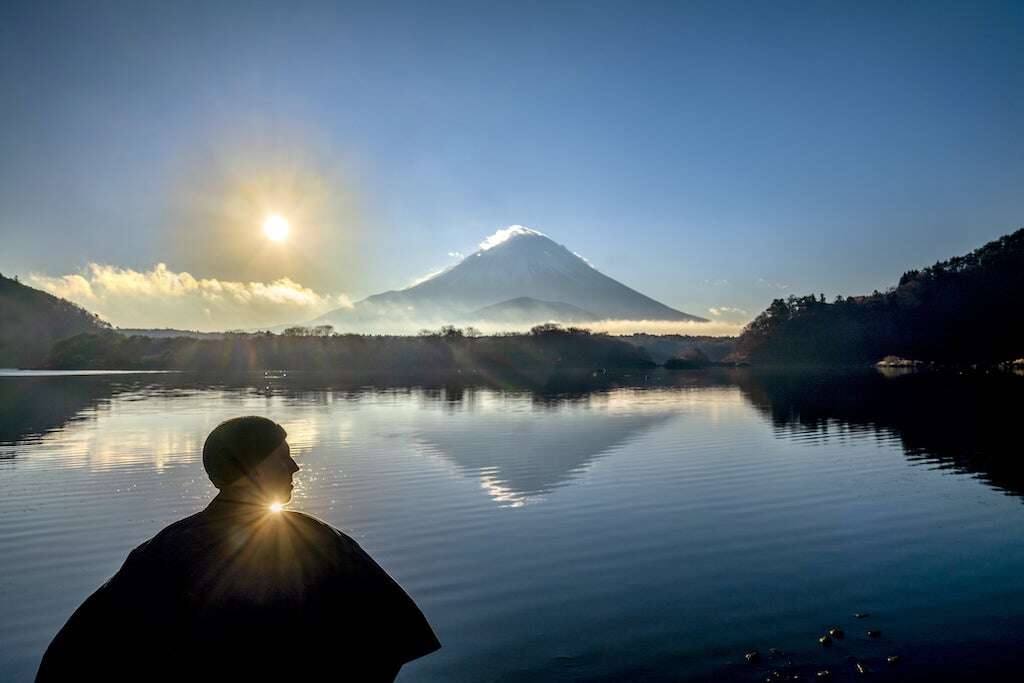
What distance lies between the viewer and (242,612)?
13.5 ft

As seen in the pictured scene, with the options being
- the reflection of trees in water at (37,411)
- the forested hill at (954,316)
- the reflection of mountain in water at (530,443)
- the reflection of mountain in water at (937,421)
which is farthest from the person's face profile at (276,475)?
the forested hill at (954,316)

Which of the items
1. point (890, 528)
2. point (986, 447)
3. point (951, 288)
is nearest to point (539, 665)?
point (890, 528)

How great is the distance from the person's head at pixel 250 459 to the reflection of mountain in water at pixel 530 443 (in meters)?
16.0

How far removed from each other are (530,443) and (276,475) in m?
30.2

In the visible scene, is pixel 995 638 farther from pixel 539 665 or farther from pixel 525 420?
pixel 525 420

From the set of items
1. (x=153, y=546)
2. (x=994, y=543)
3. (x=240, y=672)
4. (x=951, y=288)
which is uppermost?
(x=951, y=288)

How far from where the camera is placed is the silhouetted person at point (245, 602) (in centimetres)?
393

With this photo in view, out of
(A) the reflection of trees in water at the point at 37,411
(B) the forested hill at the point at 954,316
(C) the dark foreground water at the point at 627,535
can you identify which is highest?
(B) the forested hill at the point at 954,316

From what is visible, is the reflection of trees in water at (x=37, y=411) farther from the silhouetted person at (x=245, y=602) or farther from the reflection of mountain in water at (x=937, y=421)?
the reflection of mountain in water at (x=937, y=421)

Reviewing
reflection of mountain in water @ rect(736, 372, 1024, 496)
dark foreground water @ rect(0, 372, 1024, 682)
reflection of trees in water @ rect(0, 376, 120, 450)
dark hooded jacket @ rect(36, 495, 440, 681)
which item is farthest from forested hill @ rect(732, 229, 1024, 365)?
dark hooded jacket @ rect(36, 495, 440, 681)

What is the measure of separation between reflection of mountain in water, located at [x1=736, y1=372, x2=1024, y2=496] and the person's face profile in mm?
22531

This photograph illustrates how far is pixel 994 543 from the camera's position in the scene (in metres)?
15.0

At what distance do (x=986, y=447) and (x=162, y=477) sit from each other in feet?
108

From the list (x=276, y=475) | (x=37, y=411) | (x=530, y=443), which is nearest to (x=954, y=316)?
(x=530, y=443)
